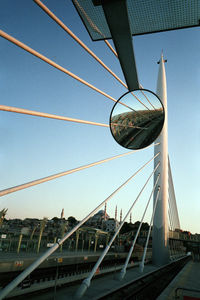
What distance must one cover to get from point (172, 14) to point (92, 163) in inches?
145

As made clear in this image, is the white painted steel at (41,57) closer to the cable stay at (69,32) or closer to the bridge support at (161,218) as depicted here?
the cable stay at (69,32)

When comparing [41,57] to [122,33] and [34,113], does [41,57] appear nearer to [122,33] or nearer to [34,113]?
[34,113]

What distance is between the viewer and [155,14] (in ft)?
10.5

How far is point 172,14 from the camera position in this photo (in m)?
3.17

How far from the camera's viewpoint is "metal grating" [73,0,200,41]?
9.95 ft

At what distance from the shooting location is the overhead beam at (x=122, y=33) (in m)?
2.43

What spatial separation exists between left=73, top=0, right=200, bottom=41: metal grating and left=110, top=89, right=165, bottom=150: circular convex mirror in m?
1.66

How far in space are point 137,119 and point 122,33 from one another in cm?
417

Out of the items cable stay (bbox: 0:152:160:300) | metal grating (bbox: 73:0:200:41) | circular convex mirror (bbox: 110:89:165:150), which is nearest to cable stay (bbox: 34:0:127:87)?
metal grating (bbox: 73:0:200:41)

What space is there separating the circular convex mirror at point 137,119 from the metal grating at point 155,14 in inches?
65.4

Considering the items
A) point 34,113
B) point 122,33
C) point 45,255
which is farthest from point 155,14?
point 45,255

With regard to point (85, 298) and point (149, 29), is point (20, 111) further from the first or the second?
point (85, 298)

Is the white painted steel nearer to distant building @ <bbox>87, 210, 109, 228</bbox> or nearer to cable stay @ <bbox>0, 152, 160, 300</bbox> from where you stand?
cable stay @ <bbox>0, 152, 160, 300</bbox>

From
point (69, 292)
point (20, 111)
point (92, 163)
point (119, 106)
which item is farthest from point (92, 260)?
point (20, 111)
